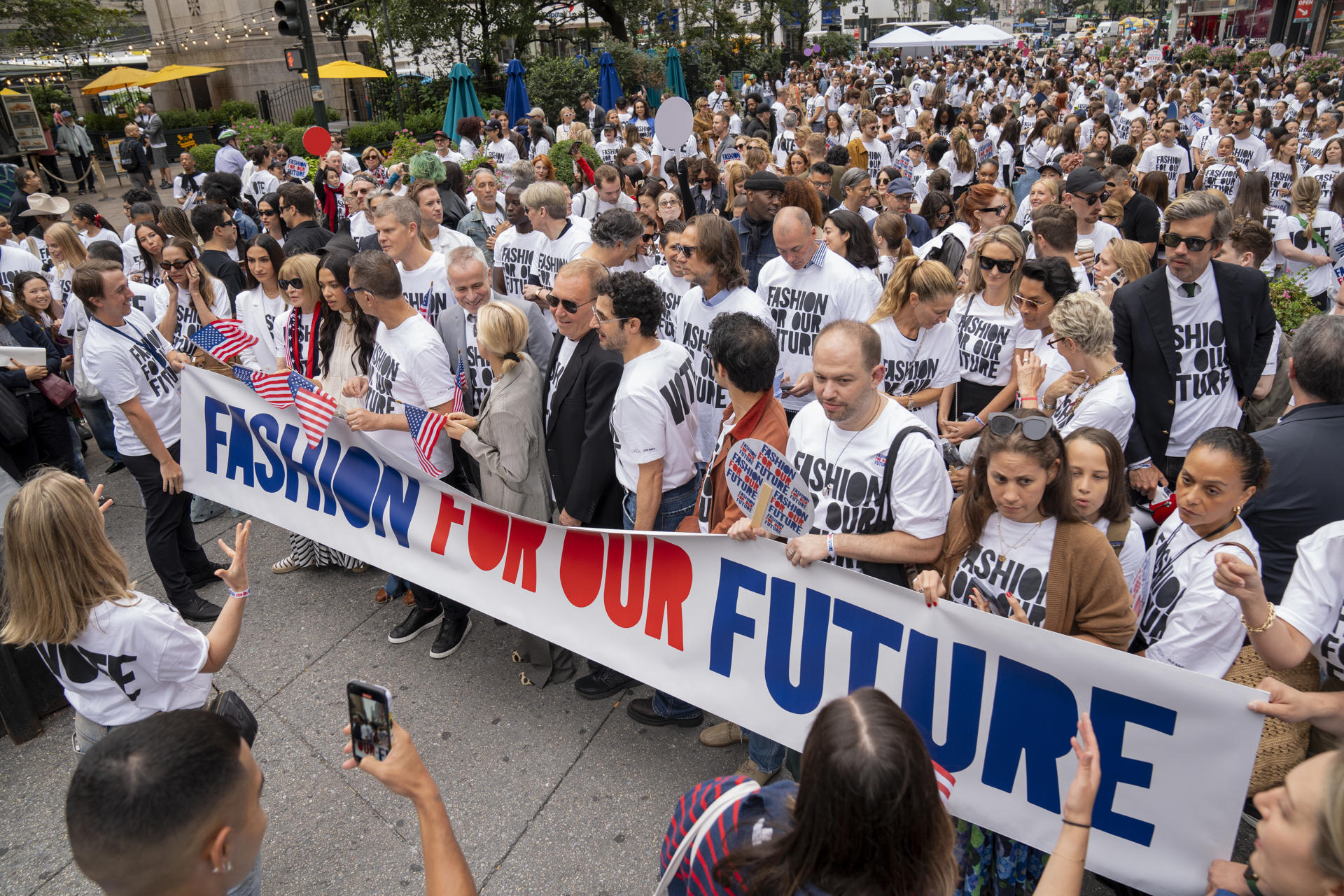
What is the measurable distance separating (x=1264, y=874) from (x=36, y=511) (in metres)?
3.24

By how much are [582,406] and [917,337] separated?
1.94m

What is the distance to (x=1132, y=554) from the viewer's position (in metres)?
3.08

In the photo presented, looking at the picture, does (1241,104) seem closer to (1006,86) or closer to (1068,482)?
(1006,86)

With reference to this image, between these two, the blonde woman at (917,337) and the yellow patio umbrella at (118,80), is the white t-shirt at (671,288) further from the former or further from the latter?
the yellow patio umbrella at (118,80)

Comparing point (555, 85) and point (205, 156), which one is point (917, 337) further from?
point (555, 85)

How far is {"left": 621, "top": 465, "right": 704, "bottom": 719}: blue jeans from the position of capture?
389cm

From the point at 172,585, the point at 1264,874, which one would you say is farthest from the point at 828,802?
→ the point at 172,585

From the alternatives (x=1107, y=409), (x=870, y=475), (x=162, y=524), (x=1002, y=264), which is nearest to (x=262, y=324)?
(x=162, y=524)

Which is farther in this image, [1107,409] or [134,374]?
[134,374]

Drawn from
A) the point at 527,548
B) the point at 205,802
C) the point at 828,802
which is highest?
the point at 828,802

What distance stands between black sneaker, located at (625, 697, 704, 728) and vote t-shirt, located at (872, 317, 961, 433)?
78.8 inches

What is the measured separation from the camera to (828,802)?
→ 4.92ft

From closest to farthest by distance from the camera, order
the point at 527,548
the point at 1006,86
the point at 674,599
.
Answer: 1. the point at 674,599
2. the point at 527,548
3. the point at 1006,86

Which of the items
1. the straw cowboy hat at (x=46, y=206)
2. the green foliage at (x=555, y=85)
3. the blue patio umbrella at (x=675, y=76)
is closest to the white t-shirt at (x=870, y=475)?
the straw cowboy hat at (x=46, y=206)
